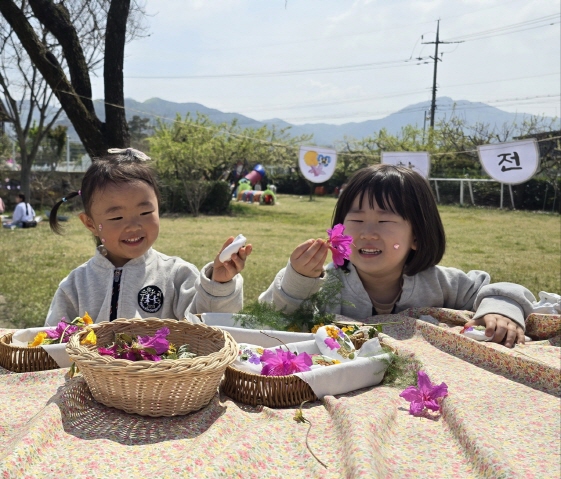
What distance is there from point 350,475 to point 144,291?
1556 millimetres

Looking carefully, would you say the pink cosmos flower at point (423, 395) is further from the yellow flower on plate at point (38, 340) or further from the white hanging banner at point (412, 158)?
the white hanging banner at point (412, 158)

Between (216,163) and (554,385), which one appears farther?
(216,163)

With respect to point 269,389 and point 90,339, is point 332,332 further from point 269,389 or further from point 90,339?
point 90,339

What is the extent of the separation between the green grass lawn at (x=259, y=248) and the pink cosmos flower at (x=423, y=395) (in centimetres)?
462

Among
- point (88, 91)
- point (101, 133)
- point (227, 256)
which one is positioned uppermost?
point (88, 91)

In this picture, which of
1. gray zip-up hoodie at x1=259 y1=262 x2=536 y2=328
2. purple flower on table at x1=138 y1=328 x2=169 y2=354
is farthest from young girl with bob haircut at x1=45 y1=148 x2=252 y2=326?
purple flower on table at x1=138 y1=328 x2=169 y2=354

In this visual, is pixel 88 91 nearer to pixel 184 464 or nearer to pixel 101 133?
pixel 101 133

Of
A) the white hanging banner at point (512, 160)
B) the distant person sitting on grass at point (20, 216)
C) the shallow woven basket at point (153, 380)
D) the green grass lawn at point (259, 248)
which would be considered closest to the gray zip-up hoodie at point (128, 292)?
the shallow woven basket at point (153, 380)

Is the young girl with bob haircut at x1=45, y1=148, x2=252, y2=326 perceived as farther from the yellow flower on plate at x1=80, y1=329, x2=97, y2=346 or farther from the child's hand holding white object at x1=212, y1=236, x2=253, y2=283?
the yellow flower on plate at x1=80, y1=329, x2=97, y2=346

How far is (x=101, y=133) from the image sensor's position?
471 centimetres

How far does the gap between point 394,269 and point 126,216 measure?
117 centimetres

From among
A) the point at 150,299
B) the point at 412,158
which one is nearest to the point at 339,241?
the point at 150,299

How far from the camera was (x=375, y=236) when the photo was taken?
220 centimetres

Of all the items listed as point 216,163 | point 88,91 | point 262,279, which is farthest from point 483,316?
point 216,163
